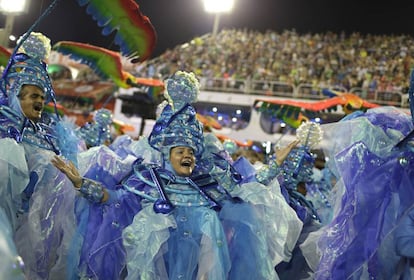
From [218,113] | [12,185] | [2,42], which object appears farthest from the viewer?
[218,113]

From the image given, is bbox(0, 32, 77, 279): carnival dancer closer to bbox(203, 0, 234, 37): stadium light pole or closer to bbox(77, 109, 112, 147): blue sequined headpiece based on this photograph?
bbox(77, 109, 112, 147): blue sequined headpiece

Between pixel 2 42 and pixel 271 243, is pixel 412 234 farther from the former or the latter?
pixel 2 42

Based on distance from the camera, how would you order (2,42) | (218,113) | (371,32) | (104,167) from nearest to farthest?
(104,167), (2,42), (218,113), (371,32)

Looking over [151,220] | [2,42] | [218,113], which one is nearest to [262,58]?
[218,113]

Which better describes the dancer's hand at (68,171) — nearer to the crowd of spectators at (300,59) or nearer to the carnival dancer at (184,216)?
the carnival dancer at (184,216)

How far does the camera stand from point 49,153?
9.36 feet

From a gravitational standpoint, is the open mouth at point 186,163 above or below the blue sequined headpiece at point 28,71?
below

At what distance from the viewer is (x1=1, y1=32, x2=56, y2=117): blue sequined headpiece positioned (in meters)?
2.86

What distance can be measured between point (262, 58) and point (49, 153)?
45.3 ft

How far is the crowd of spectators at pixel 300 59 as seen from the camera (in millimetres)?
14125

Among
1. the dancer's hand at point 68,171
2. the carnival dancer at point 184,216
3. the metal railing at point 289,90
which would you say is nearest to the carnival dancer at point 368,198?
the carnival dancer at point 184,216

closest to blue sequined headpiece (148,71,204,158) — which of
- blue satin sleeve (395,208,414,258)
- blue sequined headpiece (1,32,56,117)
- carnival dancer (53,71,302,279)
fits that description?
carnival dancer (53,71,302,279)

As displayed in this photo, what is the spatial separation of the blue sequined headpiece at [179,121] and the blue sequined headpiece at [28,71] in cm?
76

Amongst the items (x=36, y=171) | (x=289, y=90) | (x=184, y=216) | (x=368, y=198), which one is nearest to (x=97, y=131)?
(x=36, y=171)
